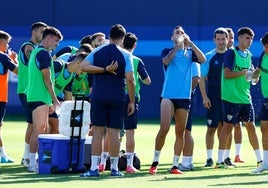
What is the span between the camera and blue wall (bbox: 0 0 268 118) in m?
30.6

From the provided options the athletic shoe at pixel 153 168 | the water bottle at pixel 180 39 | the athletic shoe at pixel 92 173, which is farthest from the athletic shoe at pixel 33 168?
the water bottle at pixel 180 39

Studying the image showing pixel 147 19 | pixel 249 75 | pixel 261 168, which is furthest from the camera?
pixel 147 19

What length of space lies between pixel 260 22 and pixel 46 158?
16254 mm

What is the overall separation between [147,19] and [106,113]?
16.7 meters

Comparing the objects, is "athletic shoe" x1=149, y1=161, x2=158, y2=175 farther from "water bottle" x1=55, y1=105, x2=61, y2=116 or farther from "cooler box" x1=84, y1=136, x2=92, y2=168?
"water bottle" x1=55, y1=105, x2=61, y2=116

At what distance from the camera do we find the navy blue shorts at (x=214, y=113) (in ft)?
57.3

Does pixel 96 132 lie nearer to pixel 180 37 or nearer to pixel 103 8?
pixel 180 37

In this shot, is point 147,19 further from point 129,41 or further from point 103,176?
point 103,176

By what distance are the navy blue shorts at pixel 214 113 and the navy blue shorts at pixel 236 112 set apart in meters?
0.68

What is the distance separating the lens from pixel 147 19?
31266mm

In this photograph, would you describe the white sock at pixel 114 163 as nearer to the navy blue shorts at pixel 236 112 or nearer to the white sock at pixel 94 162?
the white sock at pixel 94 162

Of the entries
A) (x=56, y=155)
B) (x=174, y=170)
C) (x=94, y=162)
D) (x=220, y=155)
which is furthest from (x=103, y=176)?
(x=220, y=155)

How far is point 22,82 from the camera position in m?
17.1

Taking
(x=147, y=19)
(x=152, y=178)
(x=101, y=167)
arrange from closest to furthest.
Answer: (x=152, y=178) → (x=101, y=167) → (x=147, y=19)
